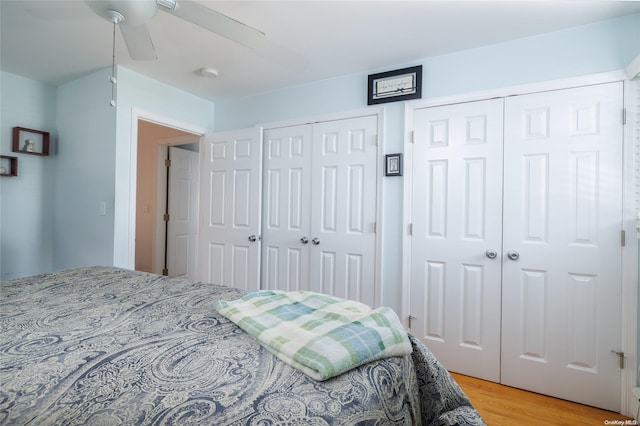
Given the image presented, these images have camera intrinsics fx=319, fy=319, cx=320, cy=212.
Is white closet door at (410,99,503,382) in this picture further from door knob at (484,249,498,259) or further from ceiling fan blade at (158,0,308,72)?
ceiling fan blade at (158,0,308,72)

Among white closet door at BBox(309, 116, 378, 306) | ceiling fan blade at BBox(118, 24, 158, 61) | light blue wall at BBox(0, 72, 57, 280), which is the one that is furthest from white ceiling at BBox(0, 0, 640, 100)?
white closet door at BBox(309, 116, 378, 306)

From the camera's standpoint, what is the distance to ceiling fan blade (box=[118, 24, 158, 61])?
1464mm

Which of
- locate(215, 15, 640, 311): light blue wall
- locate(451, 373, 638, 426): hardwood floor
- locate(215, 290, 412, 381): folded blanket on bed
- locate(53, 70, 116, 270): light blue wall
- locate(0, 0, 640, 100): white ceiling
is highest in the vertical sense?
locate(0, 0, 640, 100): white ceiling

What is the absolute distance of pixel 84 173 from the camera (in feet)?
9.34

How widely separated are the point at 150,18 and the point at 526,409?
2.87 metres

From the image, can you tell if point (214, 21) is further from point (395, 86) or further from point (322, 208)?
point (322, 208)

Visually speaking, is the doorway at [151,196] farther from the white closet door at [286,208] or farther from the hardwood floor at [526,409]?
the hardwood floor at [526,409]

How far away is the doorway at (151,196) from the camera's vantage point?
14.0 feet

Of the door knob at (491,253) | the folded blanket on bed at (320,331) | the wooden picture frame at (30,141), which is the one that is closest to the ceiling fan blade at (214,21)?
the folded blanket on bed at (320,331)

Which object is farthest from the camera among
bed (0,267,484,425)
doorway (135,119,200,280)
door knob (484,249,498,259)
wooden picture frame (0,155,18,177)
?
doorway (135,119,200,280)

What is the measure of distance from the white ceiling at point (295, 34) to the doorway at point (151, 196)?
1443 millimetres

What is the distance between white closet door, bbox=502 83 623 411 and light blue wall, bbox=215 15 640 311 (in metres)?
0.18

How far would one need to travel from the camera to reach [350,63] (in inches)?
99.9

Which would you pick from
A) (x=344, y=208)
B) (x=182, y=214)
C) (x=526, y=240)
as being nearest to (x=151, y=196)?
(x=182, y=214)
